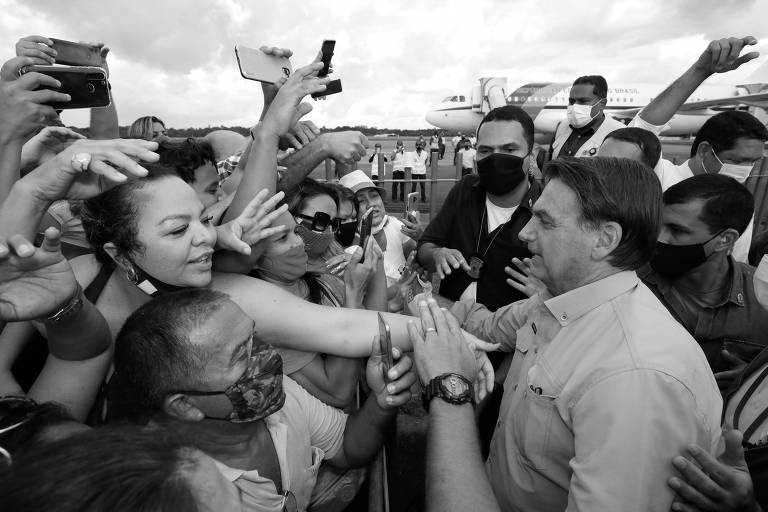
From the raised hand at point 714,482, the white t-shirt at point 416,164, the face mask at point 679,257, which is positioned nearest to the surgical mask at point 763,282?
the face mask at point 679,257

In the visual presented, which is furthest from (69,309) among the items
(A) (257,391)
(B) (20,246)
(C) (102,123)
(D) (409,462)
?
(D) (409,462)

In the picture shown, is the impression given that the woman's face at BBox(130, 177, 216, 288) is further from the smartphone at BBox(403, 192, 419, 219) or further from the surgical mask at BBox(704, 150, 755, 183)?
the surgical mask at BBox(704, 150, 755, 183)

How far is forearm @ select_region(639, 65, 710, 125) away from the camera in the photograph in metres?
3.11

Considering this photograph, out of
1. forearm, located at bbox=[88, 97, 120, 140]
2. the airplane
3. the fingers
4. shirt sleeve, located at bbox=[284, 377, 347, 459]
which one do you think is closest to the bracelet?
the fingers

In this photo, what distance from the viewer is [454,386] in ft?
5.17

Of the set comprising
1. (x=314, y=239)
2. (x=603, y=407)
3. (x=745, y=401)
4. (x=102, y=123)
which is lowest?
(x=745, y=401)

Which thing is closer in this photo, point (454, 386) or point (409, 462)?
point (454, 386)

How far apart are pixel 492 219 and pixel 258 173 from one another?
64.8 inches

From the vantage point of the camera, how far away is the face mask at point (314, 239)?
2.63 metres

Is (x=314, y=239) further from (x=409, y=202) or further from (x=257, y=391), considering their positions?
(x=409, y=202)

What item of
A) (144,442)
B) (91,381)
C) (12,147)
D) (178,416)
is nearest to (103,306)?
(91,381)

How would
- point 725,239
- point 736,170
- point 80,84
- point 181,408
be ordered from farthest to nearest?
point 736,170, point 725,239, point 80,84, point 181,408

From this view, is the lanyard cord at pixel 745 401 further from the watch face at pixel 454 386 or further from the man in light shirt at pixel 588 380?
the watch face at pixel 454 386

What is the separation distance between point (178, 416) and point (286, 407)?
16.3 inches
